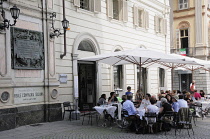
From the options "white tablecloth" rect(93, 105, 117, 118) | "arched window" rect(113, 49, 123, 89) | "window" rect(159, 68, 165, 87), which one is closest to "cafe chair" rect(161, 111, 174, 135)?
"white tablecloth" rect(93, 105, 117, 118)

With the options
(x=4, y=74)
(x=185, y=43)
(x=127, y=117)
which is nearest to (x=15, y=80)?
(x=4, y=74)

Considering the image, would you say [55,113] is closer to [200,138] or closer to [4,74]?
[4,74]

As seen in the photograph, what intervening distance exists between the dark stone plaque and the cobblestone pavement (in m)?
2.45

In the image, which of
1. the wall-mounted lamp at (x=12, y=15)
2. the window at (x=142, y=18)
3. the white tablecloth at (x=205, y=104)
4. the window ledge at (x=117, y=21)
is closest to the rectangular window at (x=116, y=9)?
the window ledge at (x=117, y=21)

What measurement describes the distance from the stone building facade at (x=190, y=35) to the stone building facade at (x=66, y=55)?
1105 centimetres

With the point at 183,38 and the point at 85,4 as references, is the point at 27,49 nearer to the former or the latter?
the point at 85,4

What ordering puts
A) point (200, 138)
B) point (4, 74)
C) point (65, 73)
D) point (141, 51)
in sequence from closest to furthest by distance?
point (200, 138) → point (4, 74) → point (141, 51) → point (65, 73)

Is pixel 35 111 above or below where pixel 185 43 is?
below

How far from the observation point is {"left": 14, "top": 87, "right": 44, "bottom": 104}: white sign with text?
426 inches

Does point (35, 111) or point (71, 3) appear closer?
point (35, 111)

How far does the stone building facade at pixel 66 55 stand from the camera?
1066 cm

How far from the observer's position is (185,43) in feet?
106

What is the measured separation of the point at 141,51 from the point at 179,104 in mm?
2503

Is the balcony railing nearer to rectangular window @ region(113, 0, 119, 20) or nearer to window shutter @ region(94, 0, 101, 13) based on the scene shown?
rectangular window @ region(113, 0, 119, 20)
